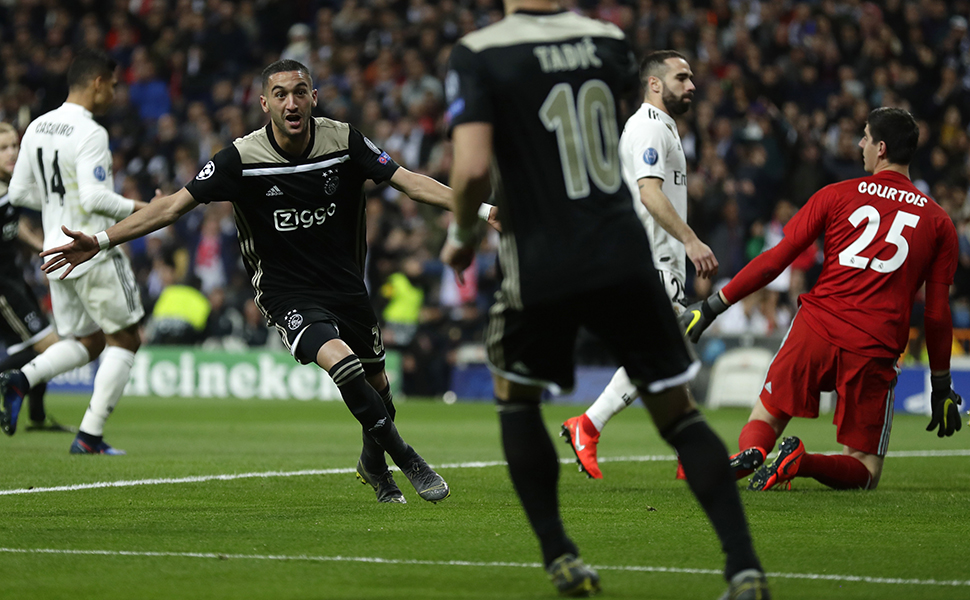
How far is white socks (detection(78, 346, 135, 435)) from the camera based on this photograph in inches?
365

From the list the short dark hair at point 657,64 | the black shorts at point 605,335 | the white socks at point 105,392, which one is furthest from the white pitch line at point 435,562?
the white socks at point 105,392

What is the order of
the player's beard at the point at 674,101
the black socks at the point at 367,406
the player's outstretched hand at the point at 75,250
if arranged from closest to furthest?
the player's outstretched hand at the point at 75,250 → the black socks at the point at 367,406 → the player's beard at the point at 674,101

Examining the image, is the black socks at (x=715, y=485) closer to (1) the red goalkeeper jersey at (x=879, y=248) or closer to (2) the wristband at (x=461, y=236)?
(2) the wristband at (x=461, y=236)

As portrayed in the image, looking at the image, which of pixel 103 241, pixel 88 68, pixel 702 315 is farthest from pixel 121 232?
pixel 88 68

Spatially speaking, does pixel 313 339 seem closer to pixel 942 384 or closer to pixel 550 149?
pixel 550 149

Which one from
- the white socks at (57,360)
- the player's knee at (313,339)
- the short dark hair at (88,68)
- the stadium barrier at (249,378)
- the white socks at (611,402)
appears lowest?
the stadium barrier at (249,378)

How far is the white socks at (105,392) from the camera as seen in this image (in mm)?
9273

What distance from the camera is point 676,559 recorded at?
492cm

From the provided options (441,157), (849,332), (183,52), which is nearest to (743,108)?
(441,157)

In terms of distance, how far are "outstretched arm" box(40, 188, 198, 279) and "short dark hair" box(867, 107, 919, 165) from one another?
3751 millimetres

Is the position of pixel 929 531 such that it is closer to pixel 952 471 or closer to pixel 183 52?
pixel 952 471

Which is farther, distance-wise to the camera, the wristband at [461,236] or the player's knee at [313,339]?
the player's knee at [313,339]

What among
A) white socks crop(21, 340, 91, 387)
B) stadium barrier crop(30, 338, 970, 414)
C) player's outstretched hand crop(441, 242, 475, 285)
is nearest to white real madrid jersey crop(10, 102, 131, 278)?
white socks crop(21, 340, 91, 387)

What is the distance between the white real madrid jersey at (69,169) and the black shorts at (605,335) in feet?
18.5
